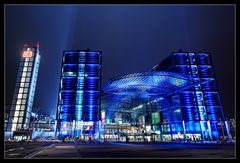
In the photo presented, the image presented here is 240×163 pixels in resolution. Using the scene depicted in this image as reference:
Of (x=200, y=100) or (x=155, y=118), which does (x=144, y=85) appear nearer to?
(x=200, y=100)

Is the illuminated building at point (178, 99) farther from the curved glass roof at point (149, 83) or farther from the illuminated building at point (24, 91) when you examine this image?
the illuminated building at point (24, 91)

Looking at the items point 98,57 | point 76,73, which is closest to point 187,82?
point 98,57

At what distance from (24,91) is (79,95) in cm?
4844

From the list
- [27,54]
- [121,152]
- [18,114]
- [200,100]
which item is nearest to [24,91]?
[18,114]

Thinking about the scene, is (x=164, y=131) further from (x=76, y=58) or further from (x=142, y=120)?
(x=76, y=58)

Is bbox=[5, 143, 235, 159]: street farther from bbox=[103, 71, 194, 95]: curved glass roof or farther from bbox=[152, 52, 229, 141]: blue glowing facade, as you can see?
bbox=[152, 52, 229, 141]: blue glowing facade

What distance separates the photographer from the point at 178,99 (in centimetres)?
7525

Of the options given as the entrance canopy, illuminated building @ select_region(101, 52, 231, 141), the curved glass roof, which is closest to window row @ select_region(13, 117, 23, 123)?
the entrance canopy

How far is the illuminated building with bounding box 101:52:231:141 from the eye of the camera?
67.3m

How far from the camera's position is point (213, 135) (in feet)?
230

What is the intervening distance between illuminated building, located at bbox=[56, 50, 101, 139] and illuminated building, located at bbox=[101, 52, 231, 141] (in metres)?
7.00

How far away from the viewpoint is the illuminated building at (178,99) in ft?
221

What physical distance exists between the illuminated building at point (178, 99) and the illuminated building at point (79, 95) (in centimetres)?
700

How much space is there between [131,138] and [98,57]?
39779 millimetres
